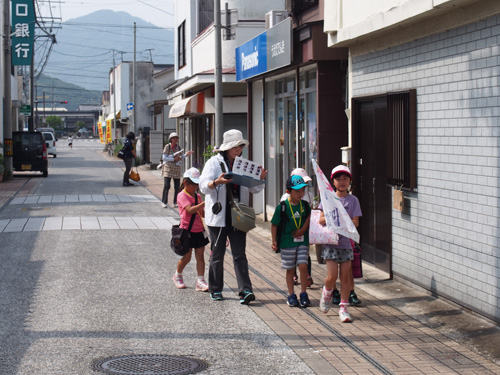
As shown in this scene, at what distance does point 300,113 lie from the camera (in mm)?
14156

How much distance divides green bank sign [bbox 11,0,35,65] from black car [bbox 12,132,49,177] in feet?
12.2

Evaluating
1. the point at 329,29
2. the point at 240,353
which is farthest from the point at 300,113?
the point at 240,353

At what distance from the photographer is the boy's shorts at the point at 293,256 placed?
8398 mm

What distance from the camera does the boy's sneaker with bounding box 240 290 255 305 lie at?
8.44m

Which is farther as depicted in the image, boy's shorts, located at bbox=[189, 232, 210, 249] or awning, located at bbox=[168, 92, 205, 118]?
awning, located at bbox=[168, 92, 205, 118]

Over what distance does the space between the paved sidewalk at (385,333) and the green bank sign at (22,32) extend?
26442 millimetres

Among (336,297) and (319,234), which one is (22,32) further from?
(319,234)

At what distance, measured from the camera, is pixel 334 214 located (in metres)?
7.68

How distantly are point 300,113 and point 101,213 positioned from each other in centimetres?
556

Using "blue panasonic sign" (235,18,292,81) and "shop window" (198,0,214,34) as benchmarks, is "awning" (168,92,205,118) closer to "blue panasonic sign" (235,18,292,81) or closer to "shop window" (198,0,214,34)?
"shop window" (198,0,214,34)

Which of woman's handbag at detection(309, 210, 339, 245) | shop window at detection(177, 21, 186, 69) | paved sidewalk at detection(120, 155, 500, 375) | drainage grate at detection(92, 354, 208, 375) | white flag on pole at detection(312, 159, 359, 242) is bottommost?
paved sidewalk at detection(120, 155, 500, 375)

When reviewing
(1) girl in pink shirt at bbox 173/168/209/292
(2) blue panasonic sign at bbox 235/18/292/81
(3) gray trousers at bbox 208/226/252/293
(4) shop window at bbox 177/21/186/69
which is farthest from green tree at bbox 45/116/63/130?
(3) gray trousers at bbox 208/226/252/293

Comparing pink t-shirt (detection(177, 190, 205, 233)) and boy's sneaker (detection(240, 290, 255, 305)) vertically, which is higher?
pink t-shirt (detection(177, 190, 205, 233))

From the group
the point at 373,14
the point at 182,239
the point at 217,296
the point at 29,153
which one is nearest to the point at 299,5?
the point at 373,14
